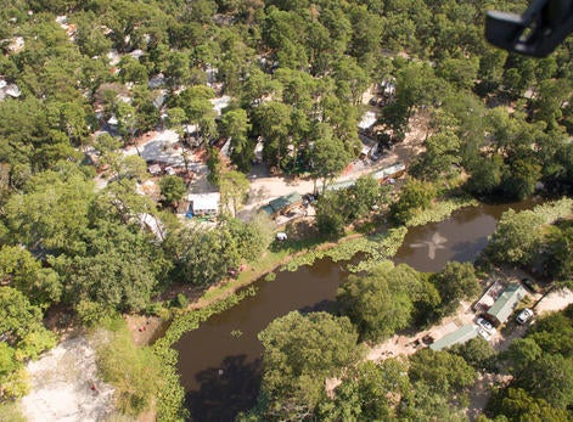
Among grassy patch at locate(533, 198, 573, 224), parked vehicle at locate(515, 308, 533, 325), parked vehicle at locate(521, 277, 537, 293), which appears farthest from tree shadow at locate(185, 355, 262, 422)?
grassy patch at locate(533, 198, 573, 224)

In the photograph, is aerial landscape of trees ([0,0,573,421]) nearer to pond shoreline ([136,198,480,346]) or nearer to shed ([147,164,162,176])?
pond shoreline ([136,198,480,346])

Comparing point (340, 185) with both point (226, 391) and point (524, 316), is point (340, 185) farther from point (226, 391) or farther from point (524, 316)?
point (226, 391)

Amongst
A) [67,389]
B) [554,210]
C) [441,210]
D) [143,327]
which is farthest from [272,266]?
[554,210]

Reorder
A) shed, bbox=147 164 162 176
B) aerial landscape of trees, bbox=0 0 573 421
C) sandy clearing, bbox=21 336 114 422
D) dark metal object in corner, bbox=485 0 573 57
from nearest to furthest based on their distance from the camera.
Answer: dark metal object in corner, bbox=485 0 573 57 → aerial landscape of trees, bbox=0 0 573 421 → sandy clearing, bbox=21 336 114 422 → shed, bbox=147 164 162 176

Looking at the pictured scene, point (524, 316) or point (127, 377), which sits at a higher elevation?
point (524, 316)

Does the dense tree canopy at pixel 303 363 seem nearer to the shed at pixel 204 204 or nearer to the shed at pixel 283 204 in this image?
the shed at pixel 283 204

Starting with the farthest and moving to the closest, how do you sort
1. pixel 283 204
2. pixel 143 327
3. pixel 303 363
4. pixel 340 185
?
1. pixel 340 185
2. pixel 283 204
3. pixel 143 327
4. pixel 303 363
